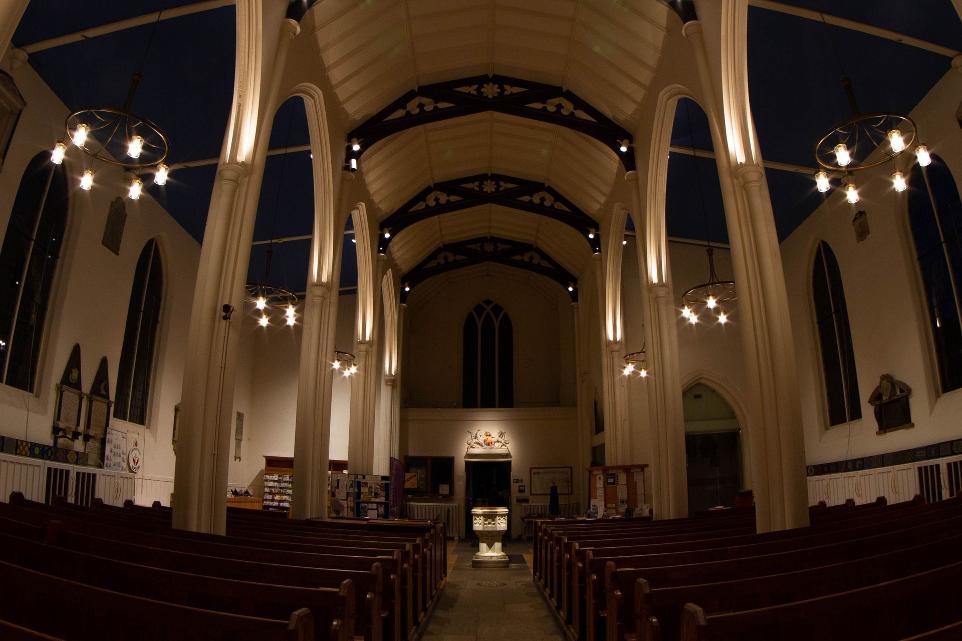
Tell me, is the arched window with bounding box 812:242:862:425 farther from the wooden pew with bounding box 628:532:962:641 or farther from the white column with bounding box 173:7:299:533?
the white column with bounding box 173:7:299:533

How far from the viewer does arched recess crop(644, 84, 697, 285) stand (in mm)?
11180

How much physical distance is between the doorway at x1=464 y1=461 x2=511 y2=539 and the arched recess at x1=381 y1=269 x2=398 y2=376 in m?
4.56

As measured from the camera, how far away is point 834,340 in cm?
1317

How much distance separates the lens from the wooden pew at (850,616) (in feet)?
6.72

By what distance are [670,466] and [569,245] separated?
10.0 meters

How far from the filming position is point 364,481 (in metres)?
13.5

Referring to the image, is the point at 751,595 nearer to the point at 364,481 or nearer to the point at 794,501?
the point at 794,501

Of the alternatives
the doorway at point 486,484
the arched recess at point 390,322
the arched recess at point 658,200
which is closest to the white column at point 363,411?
the arched recess at point 390,322

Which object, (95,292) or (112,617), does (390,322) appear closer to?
(95,292)

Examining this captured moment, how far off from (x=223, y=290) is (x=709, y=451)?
14.6m

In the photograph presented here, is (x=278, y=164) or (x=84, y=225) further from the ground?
(x=278, y=164)

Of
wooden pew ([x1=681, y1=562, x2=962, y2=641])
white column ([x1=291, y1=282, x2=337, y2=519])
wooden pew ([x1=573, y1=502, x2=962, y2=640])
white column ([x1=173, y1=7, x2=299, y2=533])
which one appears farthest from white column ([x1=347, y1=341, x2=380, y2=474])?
wooden pew ([x1=681, y1=562, x2=962, y2=641])

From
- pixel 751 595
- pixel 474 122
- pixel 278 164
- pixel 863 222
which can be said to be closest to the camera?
pixel 751 595

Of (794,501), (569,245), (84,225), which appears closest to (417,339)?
(569,245)
